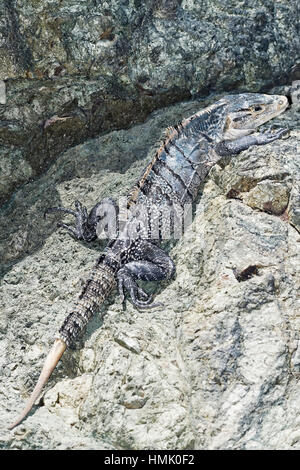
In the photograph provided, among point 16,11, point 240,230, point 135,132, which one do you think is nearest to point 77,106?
point 135,132

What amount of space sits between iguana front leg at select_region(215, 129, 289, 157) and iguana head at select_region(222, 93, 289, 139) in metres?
0.24

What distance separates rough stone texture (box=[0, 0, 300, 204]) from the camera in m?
6.50

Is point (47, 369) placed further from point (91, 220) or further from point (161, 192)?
point (161, 192)

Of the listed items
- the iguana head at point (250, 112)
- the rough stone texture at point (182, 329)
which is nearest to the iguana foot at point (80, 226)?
the rough stone texture at point (182, 329)

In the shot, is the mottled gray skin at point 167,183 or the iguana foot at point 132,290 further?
the mottled gray skin at point 167,183

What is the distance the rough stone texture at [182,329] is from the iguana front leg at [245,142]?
13 centimetres

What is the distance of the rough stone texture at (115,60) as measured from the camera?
21.3 feet

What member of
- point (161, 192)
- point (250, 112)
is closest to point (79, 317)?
point (161, 192)

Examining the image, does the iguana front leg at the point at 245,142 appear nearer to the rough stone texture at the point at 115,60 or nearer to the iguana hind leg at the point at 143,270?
the rough stone texture at the point at 115,60

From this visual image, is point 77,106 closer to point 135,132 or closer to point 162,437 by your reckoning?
point 135,132

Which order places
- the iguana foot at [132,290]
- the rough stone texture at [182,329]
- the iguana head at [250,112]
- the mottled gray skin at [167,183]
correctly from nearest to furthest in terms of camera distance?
the rough stone texture at [182,329] < the iguana foot at [132,290] < the mottled gray skin at [167,183] < the iguana head at [250,112]

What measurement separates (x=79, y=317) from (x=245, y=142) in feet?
8.76

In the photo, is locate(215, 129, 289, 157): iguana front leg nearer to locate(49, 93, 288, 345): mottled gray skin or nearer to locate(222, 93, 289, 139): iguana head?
locate(49, 93, 288, 345): mottled gray skin

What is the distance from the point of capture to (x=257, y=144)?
21.4 ft
